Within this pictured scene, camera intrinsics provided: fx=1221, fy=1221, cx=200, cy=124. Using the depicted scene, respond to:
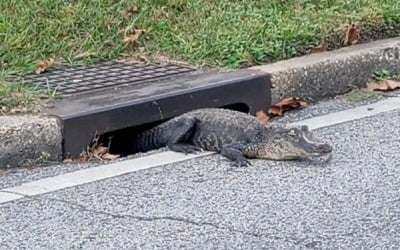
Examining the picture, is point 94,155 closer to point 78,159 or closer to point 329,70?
point 78,159

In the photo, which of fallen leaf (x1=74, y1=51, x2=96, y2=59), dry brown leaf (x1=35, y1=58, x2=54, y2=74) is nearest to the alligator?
dry brown leaf (x1=35, y1=58, x2=54, y2=74)

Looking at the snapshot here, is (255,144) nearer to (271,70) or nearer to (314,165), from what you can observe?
(314,165)

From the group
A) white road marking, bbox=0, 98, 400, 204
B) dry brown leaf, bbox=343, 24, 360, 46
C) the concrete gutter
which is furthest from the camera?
dry brown leaf, bbox=343, 24, 360, 46

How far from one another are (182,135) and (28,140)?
0.83 metres

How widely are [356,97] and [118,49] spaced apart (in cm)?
153

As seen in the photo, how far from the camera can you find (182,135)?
20.7ft

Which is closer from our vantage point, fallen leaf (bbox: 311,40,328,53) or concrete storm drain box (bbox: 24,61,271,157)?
concrete storm drain box (bbox: 24,61,271,157)

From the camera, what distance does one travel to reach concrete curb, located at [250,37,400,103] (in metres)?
7.31

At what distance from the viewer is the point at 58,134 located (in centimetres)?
602

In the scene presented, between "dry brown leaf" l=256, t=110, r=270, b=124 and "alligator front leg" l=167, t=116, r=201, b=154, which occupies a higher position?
"alligator front leg" l=167, t=116, r=201, b=154

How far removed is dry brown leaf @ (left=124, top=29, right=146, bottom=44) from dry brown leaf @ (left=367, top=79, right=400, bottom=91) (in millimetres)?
1499

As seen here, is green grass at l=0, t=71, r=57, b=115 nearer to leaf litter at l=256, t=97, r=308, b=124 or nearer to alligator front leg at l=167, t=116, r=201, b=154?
alligator front leg at l=167, t=116, r=201, b=154

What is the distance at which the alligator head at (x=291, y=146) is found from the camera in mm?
5914

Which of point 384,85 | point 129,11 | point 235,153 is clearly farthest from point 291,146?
point 129,11
